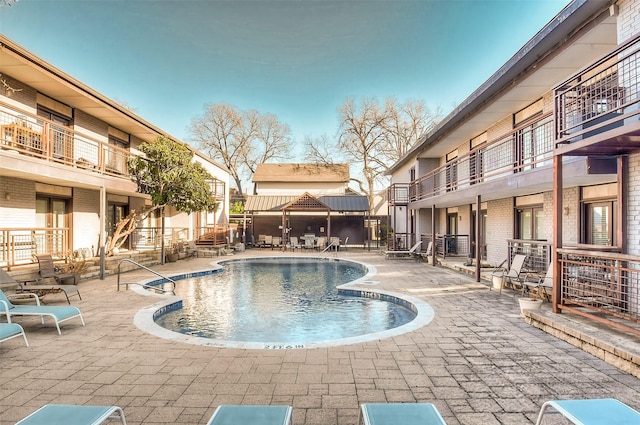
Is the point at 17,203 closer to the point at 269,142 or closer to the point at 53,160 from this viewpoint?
the point at 53,160

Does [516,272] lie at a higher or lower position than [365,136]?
lower

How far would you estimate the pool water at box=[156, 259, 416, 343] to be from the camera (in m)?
6.51

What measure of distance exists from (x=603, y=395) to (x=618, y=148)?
4066 millimetres

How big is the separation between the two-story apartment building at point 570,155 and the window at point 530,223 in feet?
0.10

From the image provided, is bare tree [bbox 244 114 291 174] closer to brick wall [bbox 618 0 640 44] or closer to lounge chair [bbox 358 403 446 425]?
brick wall [bbox 618 0 640 44]

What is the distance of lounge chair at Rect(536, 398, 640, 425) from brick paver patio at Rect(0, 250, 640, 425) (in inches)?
27.1

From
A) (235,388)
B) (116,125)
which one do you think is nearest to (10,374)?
(235,388)

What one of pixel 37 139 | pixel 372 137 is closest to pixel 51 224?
pixel 37 139

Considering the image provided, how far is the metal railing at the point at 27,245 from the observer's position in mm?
9310

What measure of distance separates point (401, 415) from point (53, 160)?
11.0m

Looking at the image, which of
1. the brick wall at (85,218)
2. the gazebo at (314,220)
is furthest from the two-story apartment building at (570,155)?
the brick wall at (85,218)

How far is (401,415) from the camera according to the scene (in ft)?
7.79

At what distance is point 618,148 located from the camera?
5605 millimetres

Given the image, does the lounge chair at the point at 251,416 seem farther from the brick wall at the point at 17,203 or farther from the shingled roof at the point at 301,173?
the shingled roof at the point at 301,173
